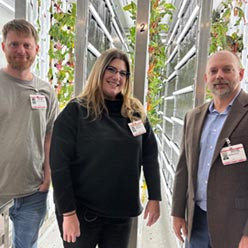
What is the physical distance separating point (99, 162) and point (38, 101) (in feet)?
1.78

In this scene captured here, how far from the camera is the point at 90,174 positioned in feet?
4.62

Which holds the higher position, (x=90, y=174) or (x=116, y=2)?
(x=116, y=2)

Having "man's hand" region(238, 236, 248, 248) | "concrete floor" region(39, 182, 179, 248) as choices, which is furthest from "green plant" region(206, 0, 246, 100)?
"concrete floor" region(39, 182, 179, 248)

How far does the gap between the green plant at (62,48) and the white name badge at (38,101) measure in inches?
39.6

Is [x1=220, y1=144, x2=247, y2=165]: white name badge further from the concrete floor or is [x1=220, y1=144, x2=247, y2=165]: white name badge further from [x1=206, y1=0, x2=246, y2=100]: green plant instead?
the concrete floor

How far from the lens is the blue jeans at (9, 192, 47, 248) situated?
1.61 metres

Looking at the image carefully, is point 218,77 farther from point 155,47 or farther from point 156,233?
point 156,233

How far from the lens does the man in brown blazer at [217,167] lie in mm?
1266

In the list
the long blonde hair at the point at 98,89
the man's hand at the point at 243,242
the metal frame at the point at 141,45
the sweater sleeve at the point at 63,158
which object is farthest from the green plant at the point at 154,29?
the man's hand at the point at 243,242

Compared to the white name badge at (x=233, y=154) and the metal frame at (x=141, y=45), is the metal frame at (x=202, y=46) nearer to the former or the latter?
the metal frame at (x=141, y=45)

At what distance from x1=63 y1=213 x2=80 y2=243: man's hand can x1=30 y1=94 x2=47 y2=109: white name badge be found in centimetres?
65

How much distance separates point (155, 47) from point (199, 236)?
174 cm

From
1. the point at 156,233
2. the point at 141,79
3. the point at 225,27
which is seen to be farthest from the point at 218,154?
the point at 156,233

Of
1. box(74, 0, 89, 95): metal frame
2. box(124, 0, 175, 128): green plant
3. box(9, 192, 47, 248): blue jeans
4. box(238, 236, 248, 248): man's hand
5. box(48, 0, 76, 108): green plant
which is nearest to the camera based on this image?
box(238, 236, 248, 248): man's hand
